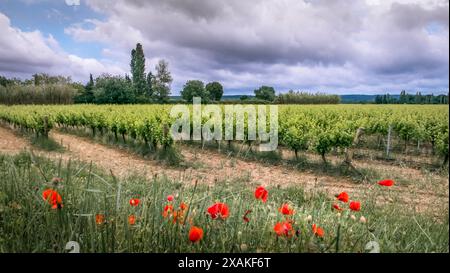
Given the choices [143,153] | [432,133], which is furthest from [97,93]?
[432,133]

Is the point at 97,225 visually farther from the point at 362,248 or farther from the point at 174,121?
the point at 174,121

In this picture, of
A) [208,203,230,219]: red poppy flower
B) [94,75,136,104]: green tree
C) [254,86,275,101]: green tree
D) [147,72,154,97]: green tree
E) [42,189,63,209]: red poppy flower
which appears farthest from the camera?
[254,86,275,101]: green tree

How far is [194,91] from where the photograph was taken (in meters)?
15.6

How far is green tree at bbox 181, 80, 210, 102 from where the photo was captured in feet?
51.8

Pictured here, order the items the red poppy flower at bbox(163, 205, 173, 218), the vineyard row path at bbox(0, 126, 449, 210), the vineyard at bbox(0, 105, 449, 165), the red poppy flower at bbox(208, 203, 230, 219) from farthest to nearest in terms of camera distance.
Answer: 1. the vineyard at bbox(0, 105, 449, 165)
2. the vineyard row path at bbox(0, 126, 449, 210)
3. the red poppy flower at bbox(163, 205, 173, 218)
4. the red poppy flower at bbox(208, 203, 230, 219)

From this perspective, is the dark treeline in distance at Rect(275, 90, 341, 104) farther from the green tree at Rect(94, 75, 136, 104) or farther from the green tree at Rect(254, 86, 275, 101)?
the green tree at Rect(94, 75, 136, 104)

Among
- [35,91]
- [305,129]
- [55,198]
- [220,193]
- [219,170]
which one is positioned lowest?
[219,170]

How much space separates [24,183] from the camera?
2615mm

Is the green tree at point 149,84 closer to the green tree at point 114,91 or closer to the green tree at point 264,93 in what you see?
the green tree at point 114,91

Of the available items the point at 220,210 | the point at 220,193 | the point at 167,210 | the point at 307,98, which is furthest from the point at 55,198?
the point at 307,98

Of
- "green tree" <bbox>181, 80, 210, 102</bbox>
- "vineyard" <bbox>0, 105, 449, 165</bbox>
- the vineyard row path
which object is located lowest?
the vineyard row path

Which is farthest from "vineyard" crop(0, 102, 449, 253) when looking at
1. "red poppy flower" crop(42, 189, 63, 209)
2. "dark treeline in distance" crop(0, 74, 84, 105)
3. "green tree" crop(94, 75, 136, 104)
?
"green tree" crop(94, 75, 136, 104)

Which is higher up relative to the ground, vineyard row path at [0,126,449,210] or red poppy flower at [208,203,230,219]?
red poppy flower at [208,203,230,219]

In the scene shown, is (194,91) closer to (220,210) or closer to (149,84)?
(149,84)
